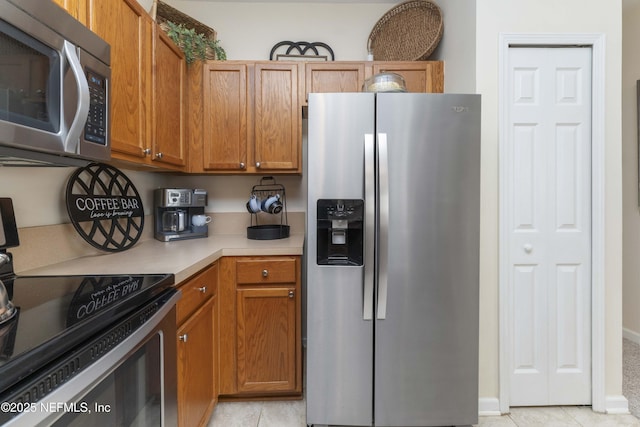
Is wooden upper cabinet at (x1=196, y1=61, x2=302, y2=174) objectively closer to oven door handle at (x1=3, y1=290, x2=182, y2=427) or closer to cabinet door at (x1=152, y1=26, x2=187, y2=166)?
cabinet door at (x1=152, y1=26, x2=187, y2=166)

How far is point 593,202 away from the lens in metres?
1.69

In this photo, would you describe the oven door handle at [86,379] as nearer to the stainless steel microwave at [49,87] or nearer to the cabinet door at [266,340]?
the stainless steel microwave at [49,87]

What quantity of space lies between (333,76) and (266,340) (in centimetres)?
180

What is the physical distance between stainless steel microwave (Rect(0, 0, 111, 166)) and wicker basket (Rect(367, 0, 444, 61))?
6.32 feet

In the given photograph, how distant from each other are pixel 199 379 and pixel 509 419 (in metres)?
1.65

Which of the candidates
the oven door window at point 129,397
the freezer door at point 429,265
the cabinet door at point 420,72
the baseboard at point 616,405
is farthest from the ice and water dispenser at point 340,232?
the baseboard at point 616,405

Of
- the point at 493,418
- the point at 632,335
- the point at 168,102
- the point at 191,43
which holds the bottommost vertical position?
the point at 493,418

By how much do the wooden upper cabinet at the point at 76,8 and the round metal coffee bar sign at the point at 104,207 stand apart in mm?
660

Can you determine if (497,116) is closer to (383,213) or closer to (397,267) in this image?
(383,213)

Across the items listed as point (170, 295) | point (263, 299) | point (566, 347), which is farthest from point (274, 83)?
point (566, 347)

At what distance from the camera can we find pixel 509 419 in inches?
65.1

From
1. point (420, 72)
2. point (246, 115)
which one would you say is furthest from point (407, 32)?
point (246, 115)

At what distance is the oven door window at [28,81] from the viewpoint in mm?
742

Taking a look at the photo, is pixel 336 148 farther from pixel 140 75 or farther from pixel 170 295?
pixel 140 75
